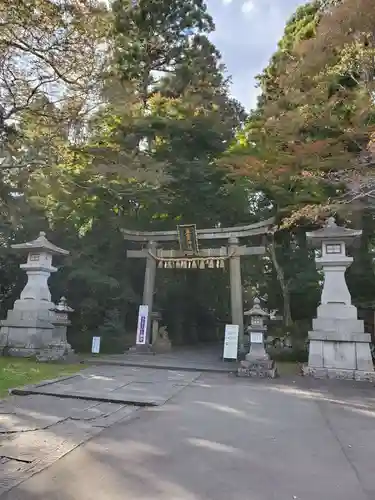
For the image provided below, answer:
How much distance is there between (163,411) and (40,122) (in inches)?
232

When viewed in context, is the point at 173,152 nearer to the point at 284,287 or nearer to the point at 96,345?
the point at 284,287

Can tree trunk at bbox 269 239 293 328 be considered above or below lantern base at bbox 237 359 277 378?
above

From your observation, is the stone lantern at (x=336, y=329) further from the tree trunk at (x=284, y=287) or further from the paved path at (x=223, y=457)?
Answer: the tree trunk at (x=284, y=287)

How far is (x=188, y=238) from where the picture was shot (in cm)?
1330

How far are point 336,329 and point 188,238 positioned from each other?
6117mm

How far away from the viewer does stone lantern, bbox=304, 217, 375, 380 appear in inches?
327

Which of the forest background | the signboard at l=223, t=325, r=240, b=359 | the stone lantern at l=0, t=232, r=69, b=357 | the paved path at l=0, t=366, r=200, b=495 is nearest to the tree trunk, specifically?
the forest background

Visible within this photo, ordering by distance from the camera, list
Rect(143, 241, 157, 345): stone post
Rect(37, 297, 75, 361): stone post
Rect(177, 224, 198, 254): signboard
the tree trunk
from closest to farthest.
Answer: Rect(37, 297, 75, 361): stone post, Rect(177, 224, 198, 254): signboard, Rect(143, 241, 157, 345): stone post, the tree trunk

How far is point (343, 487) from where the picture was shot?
8.99ft

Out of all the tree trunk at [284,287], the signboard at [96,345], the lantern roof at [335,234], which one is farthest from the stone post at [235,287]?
the signboard at [96,345]

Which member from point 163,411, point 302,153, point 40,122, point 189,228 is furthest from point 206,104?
point 163,411

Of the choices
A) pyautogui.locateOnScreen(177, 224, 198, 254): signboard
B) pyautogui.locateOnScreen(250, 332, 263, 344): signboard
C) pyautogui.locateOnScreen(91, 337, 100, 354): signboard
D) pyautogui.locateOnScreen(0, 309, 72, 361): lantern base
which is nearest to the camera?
pyautogui.locateOnScreen(250, 332, 263, 344): signboard

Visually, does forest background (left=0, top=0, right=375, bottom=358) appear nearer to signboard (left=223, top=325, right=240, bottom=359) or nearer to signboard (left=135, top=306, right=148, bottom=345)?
signboard (left=135, top=306, right=148, bottom=345)

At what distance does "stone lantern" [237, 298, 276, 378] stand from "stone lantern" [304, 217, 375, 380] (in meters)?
0.88
